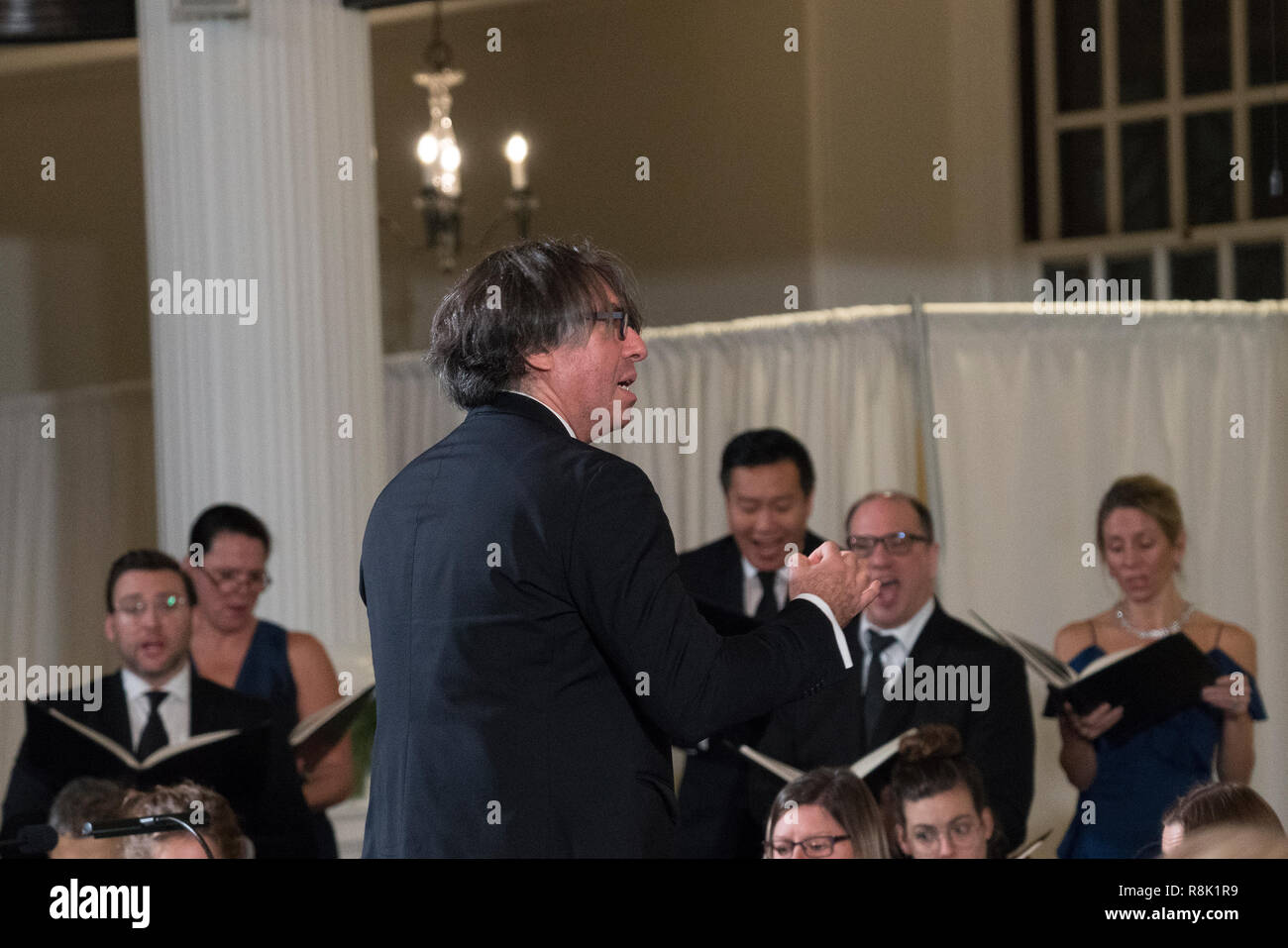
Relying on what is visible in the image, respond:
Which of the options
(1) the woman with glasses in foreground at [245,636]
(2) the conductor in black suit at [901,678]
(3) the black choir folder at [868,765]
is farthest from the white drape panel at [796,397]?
(1) the woman with glasses in foreground at [245,636]

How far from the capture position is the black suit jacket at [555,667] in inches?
67.4

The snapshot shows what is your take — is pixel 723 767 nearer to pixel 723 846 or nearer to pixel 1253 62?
pixel 723 846

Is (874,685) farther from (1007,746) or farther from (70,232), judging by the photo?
(70,232)

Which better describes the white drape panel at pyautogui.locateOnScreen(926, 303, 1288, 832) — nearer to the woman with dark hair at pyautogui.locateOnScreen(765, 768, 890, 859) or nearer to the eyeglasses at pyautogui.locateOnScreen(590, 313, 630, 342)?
the woman with dark hair at pyautogui.locateOnScreen(765, 768, 890, 859)

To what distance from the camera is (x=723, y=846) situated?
385 cm

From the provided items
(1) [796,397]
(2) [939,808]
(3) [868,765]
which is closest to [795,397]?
(1) [796,397]

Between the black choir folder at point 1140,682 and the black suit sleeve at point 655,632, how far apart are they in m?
2.39

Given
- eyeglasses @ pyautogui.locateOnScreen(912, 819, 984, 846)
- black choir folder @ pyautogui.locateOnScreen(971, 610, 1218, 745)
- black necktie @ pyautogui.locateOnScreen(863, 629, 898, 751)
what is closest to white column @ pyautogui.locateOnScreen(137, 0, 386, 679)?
black necktie @ pyautogui.locateOnScreen(863, 629, 898, 751)

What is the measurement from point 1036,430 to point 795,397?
80 cm

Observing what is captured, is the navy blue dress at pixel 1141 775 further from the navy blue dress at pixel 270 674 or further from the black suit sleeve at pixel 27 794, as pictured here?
the black suit sleeve at pixel 27 794

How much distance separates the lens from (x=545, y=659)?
68.1 inches

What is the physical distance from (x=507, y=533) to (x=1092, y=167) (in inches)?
232

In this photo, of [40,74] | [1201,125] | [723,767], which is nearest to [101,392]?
[40,74]
